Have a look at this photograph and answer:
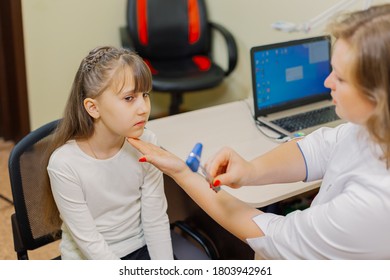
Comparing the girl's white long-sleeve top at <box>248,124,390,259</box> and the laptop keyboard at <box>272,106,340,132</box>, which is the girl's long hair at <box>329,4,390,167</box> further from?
the laptop keyboard at <box>272,106,340,132</box>

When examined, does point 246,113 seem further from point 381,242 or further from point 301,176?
point 381,242

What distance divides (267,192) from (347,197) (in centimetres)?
Result: 48

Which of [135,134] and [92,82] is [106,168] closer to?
[135,134]

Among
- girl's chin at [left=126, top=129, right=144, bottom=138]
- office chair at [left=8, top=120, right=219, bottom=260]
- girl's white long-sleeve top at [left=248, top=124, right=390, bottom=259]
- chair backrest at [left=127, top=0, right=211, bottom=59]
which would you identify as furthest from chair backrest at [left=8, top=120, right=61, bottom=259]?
chair backrest at [left=127, top=0, right=211, bottom=59]

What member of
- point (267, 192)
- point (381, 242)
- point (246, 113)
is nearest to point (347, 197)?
point (381, 242)

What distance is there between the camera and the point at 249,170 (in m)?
1.22

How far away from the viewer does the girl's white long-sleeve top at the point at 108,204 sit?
1336 millimetres

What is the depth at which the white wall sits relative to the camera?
2.74m

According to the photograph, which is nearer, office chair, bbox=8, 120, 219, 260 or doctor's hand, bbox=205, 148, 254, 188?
doctor's hand, bbox=205, 148, 254, 188

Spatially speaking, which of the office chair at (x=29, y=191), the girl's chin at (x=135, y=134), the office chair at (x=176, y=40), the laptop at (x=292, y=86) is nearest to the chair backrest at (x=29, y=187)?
the office chair at (x=29, y=191)

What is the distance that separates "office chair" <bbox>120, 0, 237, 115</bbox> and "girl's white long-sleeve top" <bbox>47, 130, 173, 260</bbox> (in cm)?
141

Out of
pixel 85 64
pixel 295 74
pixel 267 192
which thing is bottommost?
pixel 267 192

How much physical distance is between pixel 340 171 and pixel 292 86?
0.92 meters

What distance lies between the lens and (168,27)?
303 cm
